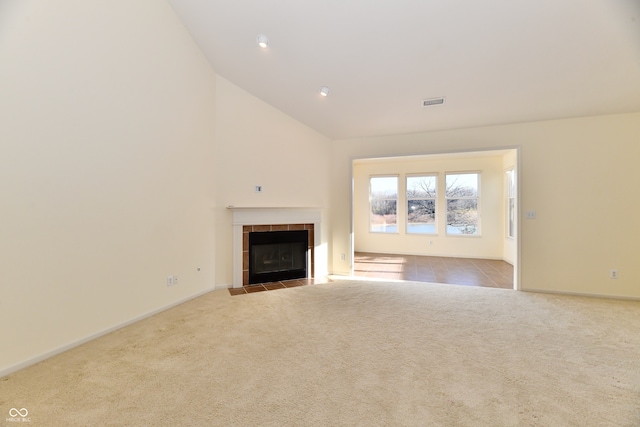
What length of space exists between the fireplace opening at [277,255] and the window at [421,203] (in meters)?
3.96

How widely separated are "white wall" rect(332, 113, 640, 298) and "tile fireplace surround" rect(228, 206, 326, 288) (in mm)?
3031

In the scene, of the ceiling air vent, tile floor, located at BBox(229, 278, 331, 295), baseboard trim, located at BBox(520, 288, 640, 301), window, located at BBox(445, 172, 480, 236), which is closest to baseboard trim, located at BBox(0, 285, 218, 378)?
tile floor, located at BBox(229, 278, 331, 295)

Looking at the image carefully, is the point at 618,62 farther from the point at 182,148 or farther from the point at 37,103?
the point at 37,103

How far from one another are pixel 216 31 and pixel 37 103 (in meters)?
2.04

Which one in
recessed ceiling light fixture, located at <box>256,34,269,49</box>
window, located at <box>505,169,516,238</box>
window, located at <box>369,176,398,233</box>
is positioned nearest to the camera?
recessed ceiling light fixture, located at <box>256,34,269,49</box>

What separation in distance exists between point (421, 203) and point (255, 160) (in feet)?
16.6

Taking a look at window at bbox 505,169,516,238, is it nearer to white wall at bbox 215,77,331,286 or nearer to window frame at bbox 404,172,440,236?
window frame at bbox 404,172,440,236

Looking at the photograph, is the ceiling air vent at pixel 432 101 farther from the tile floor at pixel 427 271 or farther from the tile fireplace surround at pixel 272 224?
the tile floor at pixel 427 271

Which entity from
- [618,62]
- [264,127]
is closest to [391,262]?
[264,127]

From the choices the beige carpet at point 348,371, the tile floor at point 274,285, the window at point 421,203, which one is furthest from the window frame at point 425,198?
the beige carpet at point 348,371

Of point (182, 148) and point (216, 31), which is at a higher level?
point (216, 31)

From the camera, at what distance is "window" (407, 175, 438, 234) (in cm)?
764

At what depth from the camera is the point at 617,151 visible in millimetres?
3832

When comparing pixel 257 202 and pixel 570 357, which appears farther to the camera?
pixel 257 202
